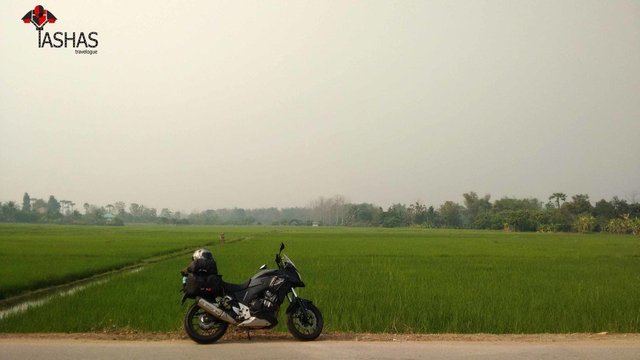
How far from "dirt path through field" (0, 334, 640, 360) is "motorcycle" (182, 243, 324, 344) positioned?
0.18 m

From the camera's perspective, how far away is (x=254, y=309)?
739 cm


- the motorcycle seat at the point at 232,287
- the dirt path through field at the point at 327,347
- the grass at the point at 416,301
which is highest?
the motorcycle seat at the point at 232,287

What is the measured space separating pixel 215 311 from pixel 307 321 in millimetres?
1231

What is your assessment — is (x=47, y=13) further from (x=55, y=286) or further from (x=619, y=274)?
(x=619, y=274)

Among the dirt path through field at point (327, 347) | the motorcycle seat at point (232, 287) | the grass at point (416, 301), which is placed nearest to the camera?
the dirt path through field at point (327, 347)

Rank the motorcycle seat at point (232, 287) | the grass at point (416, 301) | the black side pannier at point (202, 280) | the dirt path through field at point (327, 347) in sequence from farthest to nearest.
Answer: the grass at point (416, 301), the motorcycle seat at point (232, 287), the black side pannier at point (202, 280), the dirt path through field at point (327, 347)

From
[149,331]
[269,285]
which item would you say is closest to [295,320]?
[269,285]

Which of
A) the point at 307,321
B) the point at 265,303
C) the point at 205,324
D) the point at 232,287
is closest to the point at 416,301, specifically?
the point at 307,321

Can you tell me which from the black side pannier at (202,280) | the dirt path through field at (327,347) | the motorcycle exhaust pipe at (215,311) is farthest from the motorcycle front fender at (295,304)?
the black side pannier at (202,280)

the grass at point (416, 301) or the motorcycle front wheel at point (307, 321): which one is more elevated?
the motorcycle front wheel at point (307, 321)

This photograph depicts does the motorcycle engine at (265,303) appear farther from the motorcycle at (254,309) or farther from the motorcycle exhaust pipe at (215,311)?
the motorcycle exhaust pipe at (215,311)

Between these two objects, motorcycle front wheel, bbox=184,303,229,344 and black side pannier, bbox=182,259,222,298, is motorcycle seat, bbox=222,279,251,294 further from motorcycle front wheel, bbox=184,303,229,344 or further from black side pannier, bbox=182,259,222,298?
motorcycle front wheel, bbox=184,303,229,344

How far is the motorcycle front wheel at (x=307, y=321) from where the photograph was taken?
7578 mm

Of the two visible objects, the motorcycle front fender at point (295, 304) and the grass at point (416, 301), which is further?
the grass at point (416, 301)
